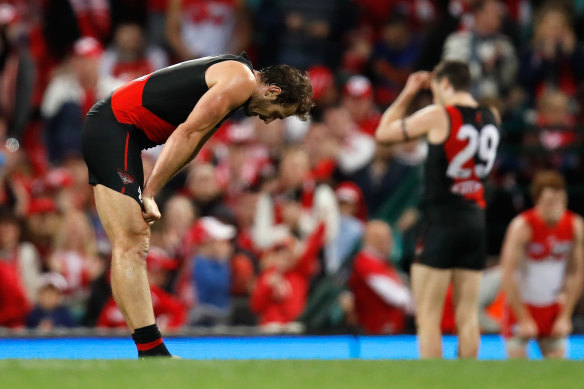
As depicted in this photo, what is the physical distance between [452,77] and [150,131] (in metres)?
2.73

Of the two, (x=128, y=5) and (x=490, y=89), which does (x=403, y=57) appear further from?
(x=128, y=5)

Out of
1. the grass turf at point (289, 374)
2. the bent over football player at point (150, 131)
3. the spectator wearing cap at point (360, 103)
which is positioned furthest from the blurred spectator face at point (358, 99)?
the grass turf at point (289, 374)

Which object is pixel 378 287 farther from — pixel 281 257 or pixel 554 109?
pixel 554 109

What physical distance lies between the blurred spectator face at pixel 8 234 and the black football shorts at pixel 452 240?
426 centimetres

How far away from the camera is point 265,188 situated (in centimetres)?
1170

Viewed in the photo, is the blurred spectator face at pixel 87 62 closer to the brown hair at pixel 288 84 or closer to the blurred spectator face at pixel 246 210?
the blurred spectator face at pixel 246 210

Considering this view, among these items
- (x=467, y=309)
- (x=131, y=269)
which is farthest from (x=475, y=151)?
(x=131, y=269)

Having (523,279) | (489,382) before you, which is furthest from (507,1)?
(489,382)

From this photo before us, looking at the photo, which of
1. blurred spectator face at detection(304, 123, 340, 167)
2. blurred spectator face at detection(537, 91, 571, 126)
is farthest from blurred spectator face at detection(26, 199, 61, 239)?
blurred spectator face at detection(537, 91, 571, 126)

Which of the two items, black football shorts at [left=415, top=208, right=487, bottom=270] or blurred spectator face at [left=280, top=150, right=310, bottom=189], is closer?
black football shorts at [left=415, top=208, right=487, bottom=270]

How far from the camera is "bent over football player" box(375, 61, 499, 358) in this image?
800 centimetres

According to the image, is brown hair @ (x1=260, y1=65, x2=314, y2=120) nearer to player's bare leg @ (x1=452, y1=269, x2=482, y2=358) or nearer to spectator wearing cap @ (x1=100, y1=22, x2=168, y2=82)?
player's bare leg @ (x1=452, y1=269, x2=482, y2=358)

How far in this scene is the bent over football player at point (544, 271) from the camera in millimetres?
9203

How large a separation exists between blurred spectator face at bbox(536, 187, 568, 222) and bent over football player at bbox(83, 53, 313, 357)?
11.3 feet
